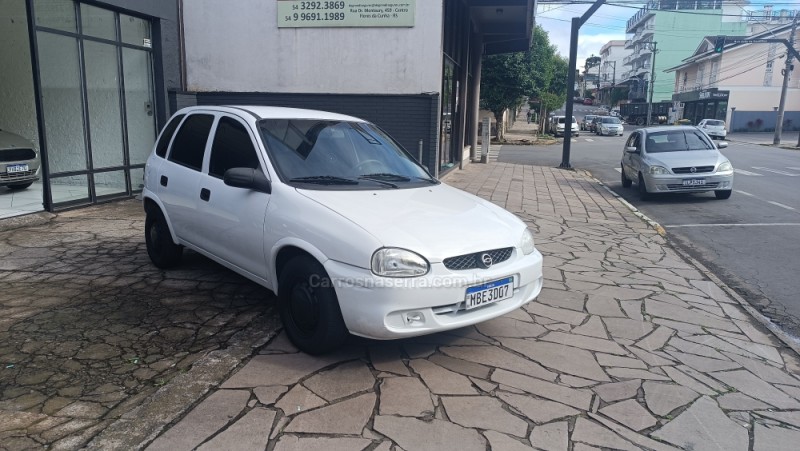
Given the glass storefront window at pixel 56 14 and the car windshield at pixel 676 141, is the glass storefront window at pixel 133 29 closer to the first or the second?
the glass storefront window at pixel 56 14

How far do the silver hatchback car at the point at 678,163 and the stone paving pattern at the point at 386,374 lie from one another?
6.10 meters

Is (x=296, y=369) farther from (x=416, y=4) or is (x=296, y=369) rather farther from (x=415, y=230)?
(x=416, y=4)

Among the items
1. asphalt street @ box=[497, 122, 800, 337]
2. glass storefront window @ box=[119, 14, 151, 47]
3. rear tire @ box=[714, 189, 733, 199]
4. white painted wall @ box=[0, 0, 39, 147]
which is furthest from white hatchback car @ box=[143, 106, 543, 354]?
rear tire @ box=[714, 189, 733, 199]

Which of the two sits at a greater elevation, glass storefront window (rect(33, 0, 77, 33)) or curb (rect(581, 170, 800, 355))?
glass storefront window (rect(33, 0, 77, 33))

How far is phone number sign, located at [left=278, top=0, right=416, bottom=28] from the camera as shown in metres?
11.3

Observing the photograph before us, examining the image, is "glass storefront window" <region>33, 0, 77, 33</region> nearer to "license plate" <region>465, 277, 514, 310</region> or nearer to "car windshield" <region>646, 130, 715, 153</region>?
"license plate" <region>465, 277, 514, 310</region>

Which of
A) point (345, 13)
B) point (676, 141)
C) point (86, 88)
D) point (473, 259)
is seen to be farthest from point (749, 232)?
point (86, 88)

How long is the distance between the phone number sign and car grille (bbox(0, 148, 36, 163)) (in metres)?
5.12

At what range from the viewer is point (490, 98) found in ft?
107

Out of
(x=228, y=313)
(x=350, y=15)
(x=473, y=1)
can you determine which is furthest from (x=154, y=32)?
(x=228, y=313)

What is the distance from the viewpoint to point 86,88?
9.58 m

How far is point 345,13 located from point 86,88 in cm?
489

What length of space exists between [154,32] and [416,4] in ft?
16.4

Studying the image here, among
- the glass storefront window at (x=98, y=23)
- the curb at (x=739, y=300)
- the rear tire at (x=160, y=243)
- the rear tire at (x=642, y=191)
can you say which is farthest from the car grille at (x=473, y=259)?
the rear tire at (x=642, y=191)
